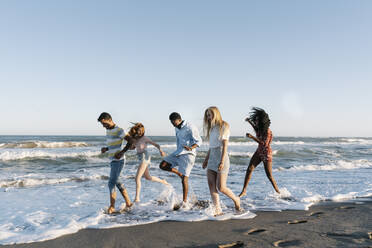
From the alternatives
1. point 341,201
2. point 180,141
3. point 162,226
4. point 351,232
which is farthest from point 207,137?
point 341,201

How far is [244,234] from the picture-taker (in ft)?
11.3

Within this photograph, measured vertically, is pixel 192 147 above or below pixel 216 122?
below

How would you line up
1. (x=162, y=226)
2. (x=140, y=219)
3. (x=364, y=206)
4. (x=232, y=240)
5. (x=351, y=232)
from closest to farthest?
(x=232, y=240), (x=351, y=232), (x=162, y=226), (x=140, y=219), (x=364, y=206)

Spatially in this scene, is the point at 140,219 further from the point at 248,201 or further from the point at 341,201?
the point at 341,201

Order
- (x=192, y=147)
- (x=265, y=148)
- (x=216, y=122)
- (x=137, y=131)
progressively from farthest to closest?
(x=265, y=148) < (x=137, y=131) < (x=192, y=147) < (x=216, y=122)

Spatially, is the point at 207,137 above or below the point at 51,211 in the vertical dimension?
above

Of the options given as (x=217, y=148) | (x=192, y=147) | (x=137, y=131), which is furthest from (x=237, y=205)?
(x=137, y=131)

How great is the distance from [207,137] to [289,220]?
177 cm

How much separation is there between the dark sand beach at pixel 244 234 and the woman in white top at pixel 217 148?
649mm

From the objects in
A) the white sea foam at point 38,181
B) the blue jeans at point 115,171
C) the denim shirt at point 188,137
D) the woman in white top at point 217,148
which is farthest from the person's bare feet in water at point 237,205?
the white sea foam at point 38,181

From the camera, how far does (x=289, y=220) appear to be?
4.08 metres

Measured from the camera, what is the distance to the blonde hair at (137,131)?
17.9ft

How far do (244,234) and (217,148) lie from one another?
140 centimetres

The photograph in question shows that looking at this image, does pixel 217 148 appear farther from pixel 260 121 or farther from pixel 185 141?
pixel 260 121
